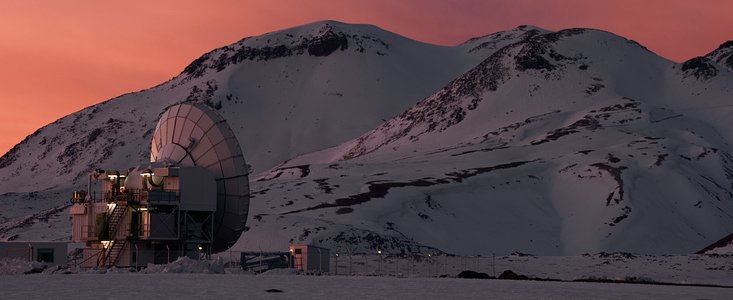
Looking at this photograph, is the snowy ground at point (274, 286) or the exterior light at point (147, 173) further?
the exterior light at point (147, 173)

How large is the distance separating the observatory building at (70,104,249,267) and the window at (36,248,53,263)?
212 centimetres

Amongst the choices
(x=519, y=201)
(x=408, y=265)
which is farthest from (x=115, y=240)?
(x=519, y=201)

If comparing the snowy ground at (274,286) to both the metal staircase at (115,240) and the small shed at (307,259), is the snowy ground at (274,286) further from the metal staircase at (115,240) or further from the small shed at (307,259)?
the small shed at (307,259)

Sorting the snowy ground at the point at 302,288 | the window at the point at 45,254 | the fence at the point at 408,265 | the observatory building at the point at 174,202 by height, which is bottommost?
the snowy ground at the point at 302,288

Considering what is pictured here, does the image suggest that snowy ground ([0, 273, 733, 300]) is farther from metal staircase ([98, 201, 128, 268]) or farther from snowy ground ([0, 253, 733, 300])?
metal staircase ([98, 201, 128, 268])

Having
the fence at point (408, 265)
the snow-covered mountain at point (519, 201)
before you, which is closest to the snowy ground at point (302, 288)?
the fence at point (408, 265)

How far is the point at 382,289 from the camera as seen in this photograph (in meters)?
58.8

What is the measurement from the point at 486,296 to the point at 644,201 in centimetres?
11242

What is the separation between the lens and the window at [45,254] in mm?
80000

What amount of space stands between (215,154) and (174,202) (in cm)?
463

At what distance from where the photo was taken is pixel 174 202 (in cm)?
7894

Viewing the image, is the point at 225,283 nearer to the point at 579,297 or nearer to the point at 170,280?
the point at 170,280

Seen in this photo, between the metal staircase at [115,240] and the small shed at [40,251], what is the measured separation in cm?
314

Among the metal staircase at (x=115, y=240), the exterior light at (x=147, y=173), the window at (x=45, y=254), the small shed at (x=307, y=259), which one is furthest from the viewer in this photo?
the small shed at (x=307, y=259)
